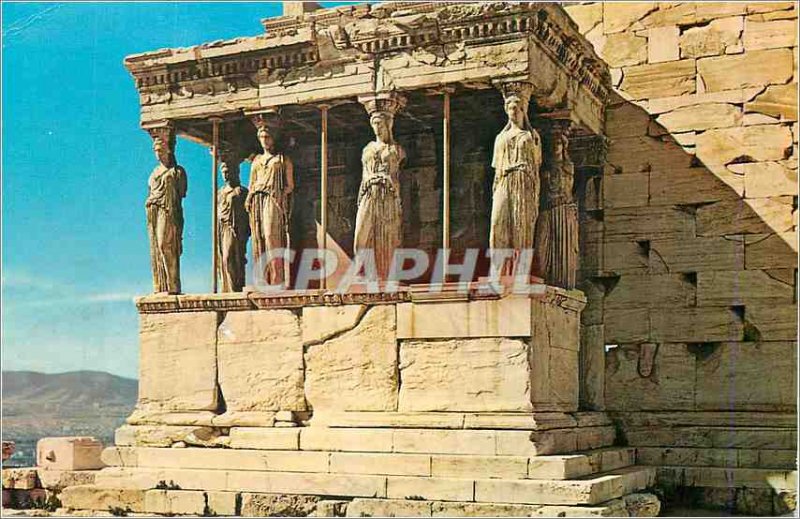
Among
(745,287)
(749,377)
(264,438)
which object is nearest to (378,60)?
(264,438)

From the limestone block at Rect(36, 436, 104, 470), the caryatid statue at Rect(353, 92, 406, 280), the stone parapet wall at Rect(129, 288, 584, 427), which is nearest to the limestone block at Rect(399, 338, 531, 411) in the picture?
the stone parapet wall at Rect(129, 288, 584, 427)

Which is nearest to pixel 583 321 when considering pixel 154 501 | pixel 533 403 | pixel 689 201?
pixel 689 201

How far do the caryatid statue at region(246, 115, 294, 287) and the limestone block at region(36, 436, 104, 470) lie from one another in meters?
2.47

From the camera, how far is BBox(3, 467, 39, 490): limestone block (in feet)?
46.6

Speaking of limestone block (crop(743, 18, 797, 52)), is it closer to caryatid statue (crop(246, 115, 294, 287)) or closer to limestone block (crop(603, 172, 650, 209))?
limestone block (crop(603, 172, 650, 209))

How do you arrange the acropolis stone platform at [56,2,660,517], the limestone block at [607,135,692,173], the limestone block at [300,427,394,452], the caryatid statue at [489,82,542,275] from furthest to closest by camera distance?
the limestone block at [607,135,692,173] < the caryatid statue at [489,82,542,275] < the limestone block at [300,427,394,452] < the acropolis stone platform at [56,2,660,517]

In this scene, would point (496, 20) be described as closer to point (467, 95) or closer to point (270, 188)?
point (467, 95)

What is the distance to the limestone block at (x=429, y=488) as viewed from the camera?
1173 centimetres

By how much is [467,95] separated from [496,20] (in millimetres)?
1094

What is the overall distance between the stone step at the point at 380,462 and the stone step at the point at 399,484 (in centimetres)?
9

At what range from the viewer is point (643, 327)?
47.4 ft

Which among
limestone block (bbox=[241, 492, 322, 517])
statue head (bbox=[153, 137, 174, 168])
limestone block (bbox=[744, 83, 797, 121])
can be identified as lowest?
limestone block (bbox=[241, 492, 322, 517])

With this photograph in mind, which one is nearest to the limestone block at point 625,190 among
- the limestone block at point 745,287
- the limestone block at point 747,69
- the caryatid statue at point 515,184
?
the limestone block at point 745,287

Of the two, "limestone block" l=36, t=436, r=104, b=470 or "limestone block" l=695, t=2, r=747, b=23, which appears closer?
"limestone block" l=36, t=436, r=104, b=470
